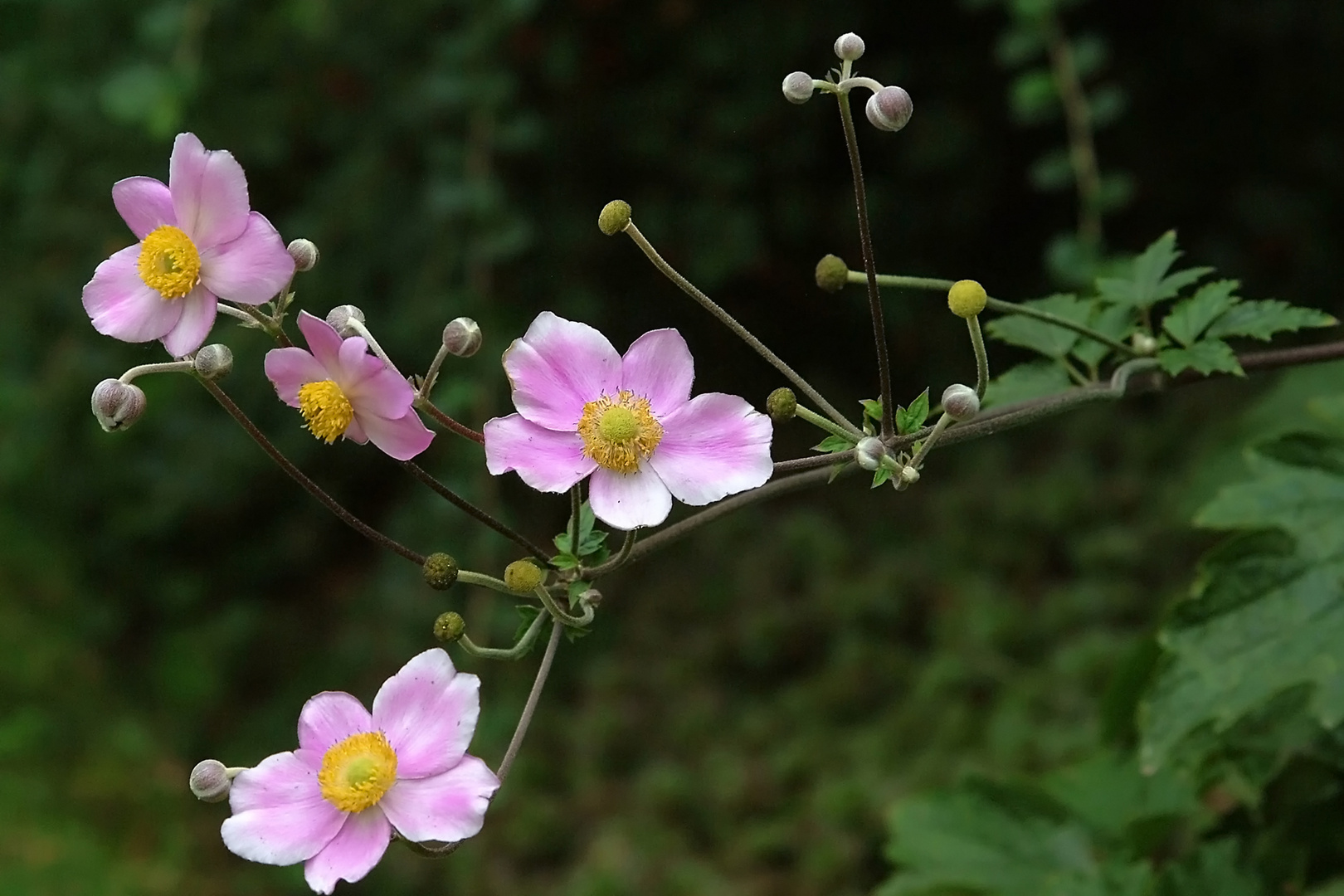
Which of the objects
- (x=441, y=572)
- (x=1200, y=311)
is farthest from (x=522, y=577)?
(x=1200, y=311)

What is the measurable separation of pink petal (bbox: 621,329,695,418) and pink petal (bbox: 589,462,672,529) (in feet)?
0.16

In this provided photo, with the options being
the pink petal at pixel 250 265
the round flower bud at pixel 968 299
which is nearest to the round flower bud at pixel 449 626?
the pink petal at pixel 250 265

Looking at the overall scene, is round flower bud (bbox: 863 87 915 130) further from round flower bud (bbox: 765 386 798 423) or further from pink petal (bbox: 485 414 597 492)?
pink petal (bbox: 485 414 597 492)

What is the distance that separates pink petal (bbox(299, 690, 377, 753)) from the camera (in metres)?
0.76

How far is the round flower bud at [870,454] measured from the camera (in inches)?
28.5

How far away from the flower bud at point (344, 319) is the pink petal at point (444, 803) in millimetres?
283

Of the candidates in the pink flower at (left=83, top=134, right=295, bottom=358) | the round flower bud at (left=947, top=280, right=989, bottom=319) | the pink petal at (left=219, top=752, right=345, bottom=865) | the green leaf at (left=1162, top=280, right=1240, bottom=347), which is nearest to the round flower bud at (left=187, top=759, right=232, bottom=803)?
the pink petal at (left=219, top=752, right=345, bottom=865)

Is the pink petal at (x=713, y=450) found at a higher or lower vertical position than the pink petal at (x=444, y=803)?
higher

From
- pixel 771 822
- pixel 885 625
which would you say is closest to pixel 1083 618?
pixel 885 625

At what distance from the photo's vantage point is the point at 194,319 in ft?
2.56

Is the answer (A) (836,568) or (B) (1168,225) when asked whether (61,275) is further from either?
(B) (1168,225)

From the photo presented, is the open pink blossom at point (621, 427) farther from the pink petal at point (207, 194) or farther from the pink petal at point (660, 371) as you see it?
the pink petal at point (207, 194)

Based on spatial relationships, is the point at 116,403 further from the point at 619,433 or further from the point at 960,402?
the point at 960,402

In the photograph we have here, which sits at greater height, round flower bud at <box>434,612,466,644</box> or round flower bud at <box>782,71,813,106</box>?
round flower bud at <box>782,71,813,106</box>
